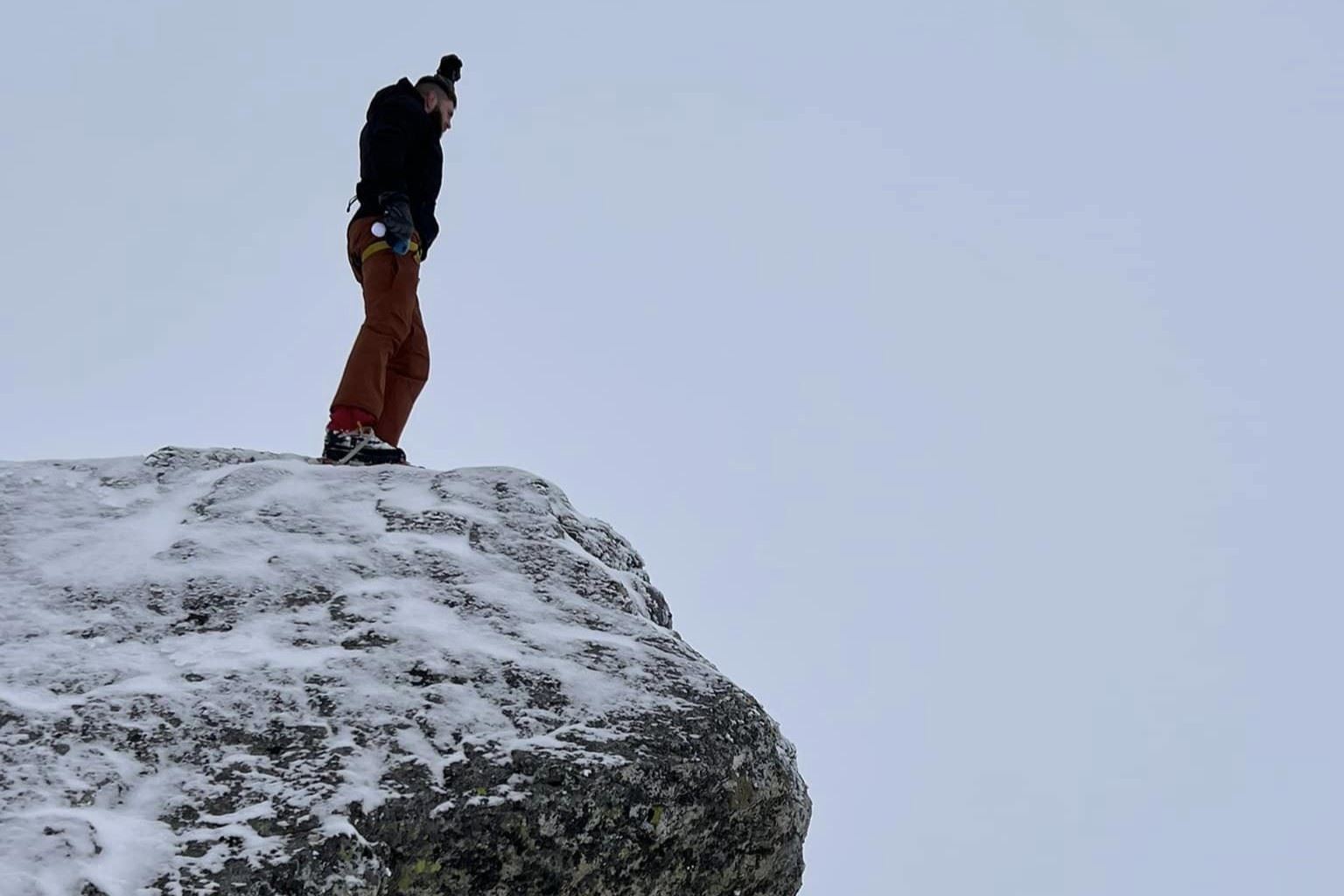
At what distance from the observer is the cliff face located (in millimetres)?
3730

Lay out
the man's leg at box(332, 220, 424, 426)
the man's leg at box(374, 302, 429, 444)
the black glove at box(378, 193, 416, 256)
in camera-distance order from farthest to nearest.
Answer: the man's leg at box(374, 302, 429, 444), the black glove at box(378, 193, 416, 256), the man's leg at box(332, 220, 424, 426)

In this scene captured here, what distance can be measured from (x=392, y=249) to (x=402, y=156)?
0.59 meters

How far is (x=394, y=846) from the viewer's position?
3.85 meters

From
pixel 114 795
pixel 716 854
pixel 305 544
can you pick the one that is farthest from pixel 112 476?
pixel 716 854

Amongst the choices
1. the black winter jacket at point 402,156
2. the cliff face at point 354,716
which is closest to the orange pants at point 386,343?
the black winter jacket at point 402,156

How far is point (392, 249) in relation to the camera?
728 centimetres

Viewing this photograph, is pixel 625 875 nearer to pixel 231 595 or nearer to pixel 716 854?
pixel 716 854

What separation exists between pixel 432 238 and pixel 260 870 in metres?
4.80

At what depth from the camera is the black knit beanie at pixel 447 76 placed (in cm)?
787

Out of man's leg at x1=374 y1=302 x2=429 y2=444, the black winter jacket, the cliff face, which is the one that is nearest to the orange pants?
man's leg at x1=374 y1=302 x2=429 y2=444

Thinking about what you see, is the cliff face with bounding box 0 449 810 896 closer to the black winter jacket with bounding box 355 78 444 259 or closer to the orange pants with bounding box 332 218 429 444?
the orange pants with bounding box 332 218 429 444

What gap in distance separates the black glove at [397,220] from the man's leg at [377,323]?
103 mm

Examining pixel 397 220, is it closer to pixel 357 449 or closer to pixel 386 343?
pixel 386 343

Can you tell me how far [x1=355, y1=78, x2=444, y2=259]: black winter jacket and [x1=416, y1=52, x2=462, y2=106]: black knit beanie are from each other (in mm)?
159
